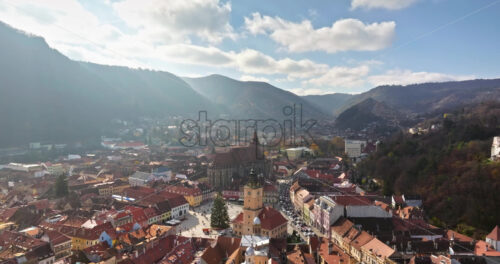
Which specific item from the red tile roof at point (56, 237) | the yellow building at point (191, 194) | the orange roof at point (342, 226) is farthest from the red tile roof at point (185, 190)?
the orange roof at point (342, 226)

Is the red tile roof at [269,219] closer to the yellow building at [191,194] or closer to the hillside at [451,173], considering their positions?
the yellow building at [191,194]

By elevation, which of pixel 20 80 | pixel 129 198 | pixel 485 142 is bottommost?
pixel 129 198

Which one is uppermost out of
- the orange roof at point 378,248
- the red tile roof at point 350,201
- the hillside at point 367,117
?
the hillside at point 367,117

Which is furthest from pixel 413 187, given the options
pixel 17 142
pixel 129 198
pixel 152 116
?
pixel 152 116

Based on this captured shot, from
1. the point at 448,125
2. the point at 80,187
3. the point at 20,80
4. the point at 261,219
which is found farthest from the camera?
the point at 20,80

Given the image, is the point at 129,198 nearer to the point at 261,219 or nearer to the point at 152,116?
the point at 261,219
